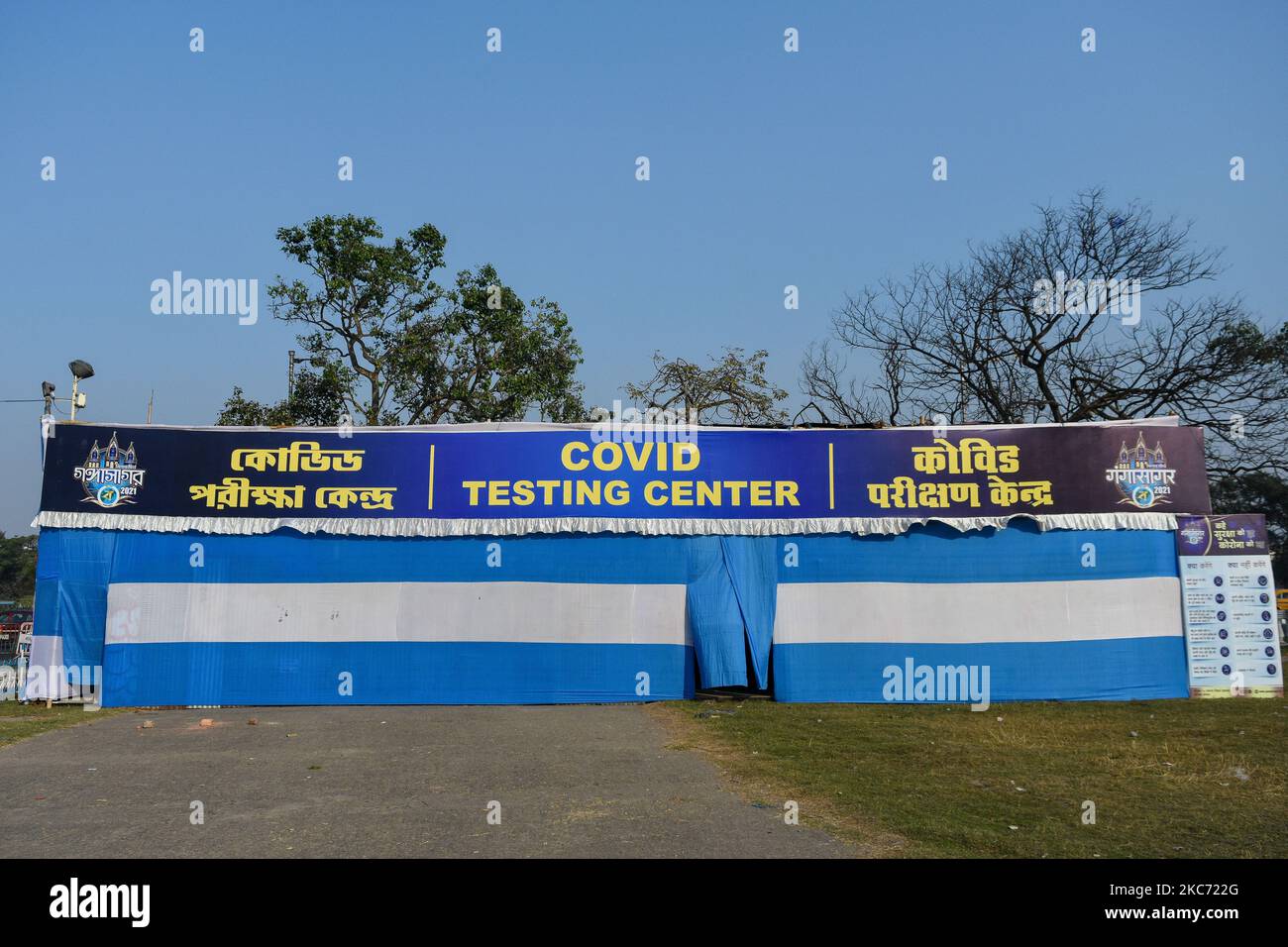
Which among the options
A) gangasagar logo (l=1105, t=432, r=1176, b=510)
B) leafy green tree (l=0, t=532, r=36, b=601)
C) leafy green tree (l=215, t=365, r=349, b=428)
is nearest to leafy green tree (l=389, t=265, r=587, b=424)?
leafy green tree (l=215, t=365, r=349, b=428)

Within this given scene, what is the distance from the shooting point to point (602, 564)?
1459 centimetres

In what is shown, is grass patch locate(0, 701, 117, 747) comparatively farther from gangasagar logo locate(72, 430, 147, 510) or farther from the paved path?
gangasagar logo locate(72, 430, 147, 510)

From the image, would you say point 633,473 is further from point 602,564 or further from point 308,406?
point 308,406

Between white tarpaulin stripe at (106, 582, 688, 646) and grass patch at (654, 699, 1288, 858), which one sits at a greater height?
white tarpaulin stripe at (106, 582, 688, 646)

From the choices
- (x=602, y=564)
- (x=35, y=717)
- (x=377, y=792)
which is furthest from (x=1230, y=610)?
(x=35, y=717)

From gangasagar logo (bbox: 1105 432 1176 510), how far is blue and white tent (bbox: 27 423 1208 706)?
1.3 inches

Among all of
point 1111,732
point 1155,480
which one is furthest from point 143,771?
point 1155,480

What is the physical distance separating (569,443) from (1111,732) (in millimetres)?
8058

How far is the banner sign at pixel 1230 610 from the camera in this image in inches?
563

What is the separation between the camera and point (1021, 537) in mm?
14641

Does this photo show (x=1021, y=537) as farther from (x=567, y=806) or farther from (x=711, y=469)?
(x=567, y=806)

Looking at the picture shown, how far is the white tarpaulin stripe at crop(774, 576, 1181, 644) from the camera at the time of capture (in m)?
14.4

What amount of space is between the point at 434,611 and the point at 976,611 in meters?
7.88

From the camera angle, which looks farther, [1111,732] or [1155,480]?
[1155,480]
